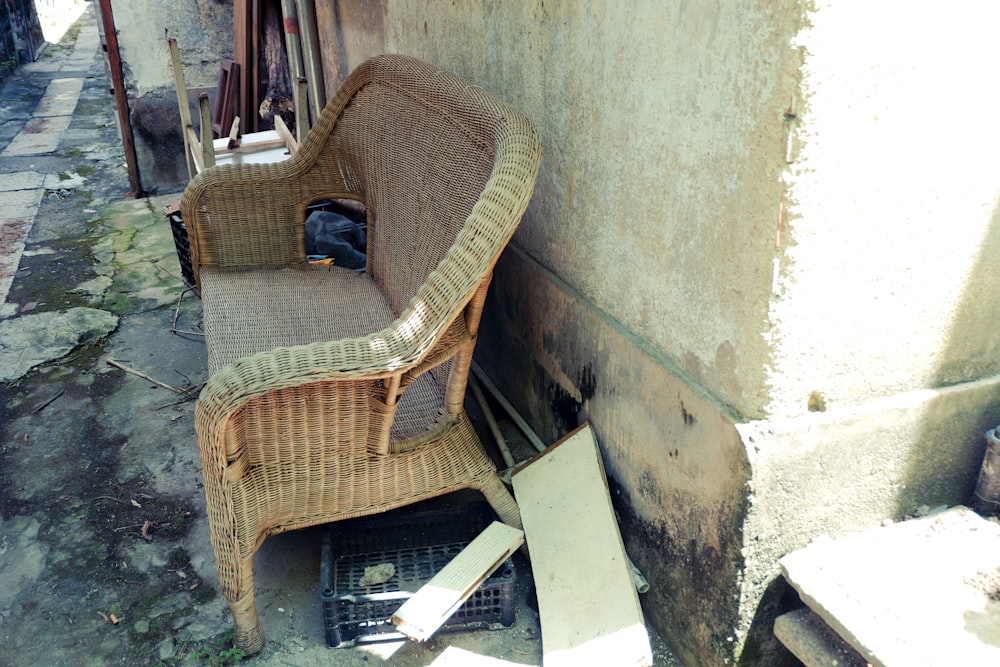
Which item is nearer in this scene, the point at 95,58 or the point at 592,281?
the point at 592,281

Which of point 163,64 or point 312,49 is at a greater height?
point 312,49

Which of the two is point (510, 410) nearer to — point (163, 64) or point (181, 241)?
point (181, 241)

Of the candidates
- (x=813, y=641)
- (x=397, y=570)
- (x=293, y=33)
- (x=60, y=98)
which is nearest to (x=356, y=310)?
(x=397, y=570)

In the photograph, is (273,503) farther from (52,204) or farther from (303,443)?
(52,204)

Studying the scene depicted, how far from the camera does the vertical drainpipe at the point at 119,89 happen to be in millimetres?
5782

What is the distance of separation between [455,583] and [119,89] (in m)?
5.35

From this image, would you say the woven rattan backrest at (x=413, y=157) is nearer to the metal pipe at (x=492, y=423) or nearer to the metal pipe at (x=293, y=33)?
the metal pipe at (x=492, y=423)

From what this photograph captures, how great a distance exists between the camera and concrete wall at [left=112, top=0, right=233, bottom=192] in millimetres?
5898

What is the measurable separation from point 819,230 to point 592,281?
0.77 meters

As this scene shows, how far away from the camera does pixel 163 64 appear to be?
19.8ft

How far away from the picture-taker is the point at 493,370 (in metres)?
3.05

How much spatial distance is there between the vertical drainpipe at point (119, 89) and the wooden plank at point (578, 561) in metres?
5.04

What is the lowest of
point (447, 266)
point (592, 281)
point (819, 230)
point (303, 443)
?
point (303, 443)

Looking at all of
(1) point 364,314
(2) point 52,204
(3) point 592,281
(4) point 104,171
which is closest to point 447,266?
(3) point 592,281
